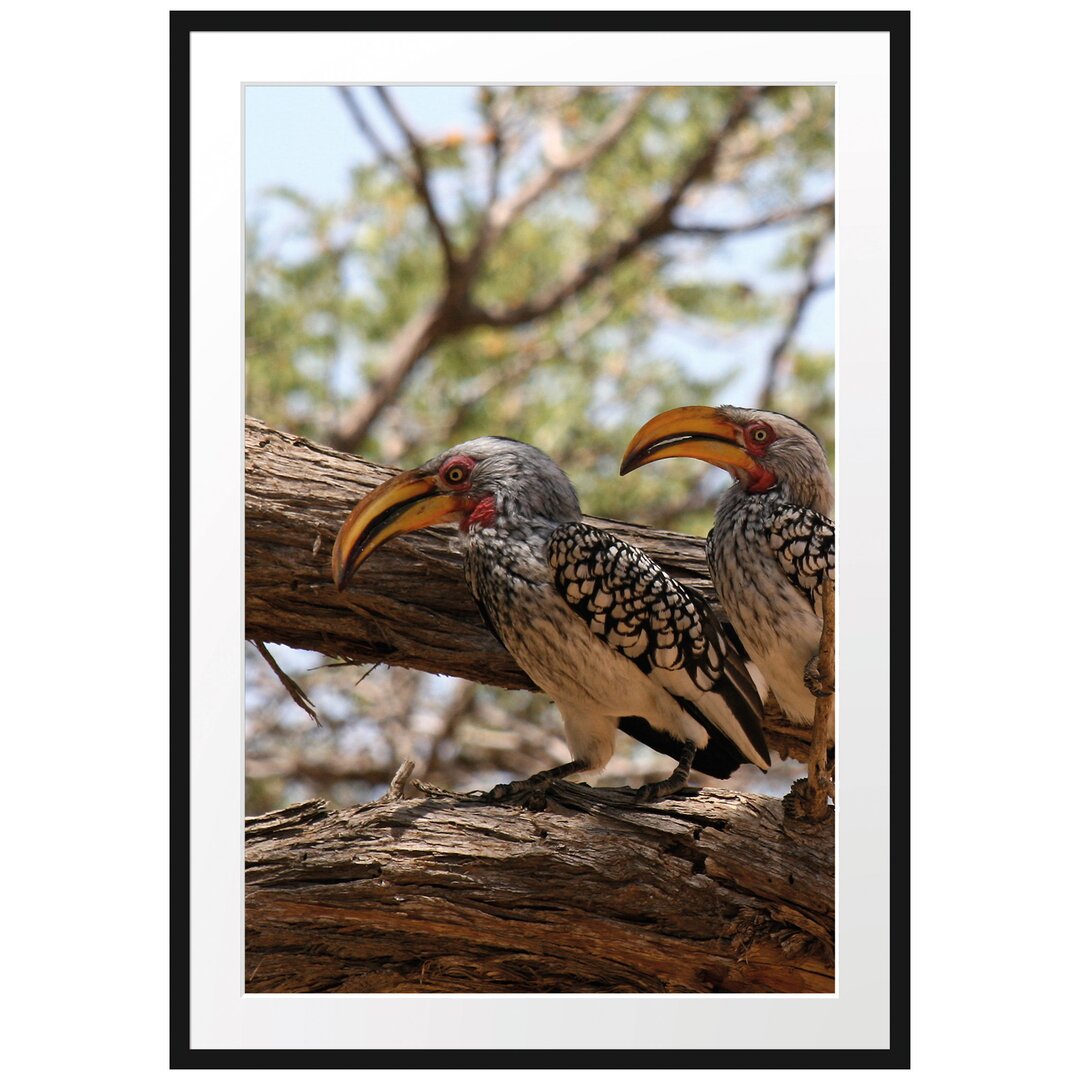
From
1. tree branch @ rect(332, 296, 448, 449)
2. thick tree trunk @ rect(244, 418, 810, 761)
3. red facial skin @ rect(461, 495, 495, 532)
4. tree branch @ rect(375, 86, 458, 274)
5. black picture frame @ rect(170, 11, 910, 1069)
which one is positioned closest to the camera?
black picture frame @ rect(170, 11, 910, 1069)

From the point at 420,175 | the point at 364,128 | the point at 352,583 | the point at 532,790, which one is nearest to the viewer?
the point at 532,790

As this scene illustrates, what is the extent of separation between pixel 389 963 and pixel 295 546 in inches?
33.1

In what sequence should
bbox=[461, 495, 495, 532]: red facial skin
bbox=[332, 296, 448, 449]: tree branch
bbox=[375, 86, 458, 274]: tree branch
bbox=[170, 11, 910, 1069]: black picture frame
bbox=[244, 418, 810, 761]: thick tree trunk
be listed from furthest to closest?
bbox=[332, 296, 448, 449]: tree branch < bbox=[244, 418, 810, 761]: thick tree trunk < bbox=[375, 86, 458, 274]: tree branch < bbox=[461, 495, 495, 532]: red facial skin < bbox=[170, 11, 910, 1069]: black picture frame

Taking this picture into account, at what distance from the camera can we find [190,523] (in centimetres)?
191

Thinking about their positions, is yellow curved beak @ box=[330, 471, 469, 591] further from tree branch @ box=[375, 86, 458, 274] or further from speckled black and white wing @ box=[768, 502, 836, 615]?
tree branch @ box=[375, 86, 458, 274]

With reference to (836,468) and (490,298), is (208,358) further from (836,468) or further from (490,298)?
(490,298)

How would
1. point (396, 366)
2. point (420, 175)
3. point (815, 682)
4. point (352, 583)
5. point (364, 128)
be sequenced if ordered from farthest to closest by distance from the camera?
point (396, 366) → point (420, 175) → point (352, 583) → point (364, 128) → point (815, 682)

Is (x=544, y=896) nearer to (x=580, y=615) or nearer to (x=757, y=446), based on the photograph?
(x=580, y=615)

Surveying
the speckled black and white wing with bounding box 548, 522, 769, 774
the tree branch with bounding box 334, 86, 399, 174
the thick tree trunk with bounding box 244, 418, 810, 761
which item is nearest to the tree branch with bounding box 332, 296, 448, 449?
the tree branch with bounding box 334, 86, 399, 174

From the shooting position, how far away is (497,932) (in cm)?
193

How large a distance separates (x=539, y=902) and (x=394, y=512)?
0.72m

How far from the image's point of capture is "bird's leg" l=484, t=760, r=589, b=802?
78.5 inches

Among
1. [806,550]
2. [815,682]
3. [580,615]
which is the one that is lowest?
[815,682]

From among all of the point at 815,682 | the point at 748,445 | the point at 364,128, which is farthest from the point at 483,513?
the point at 364,128
